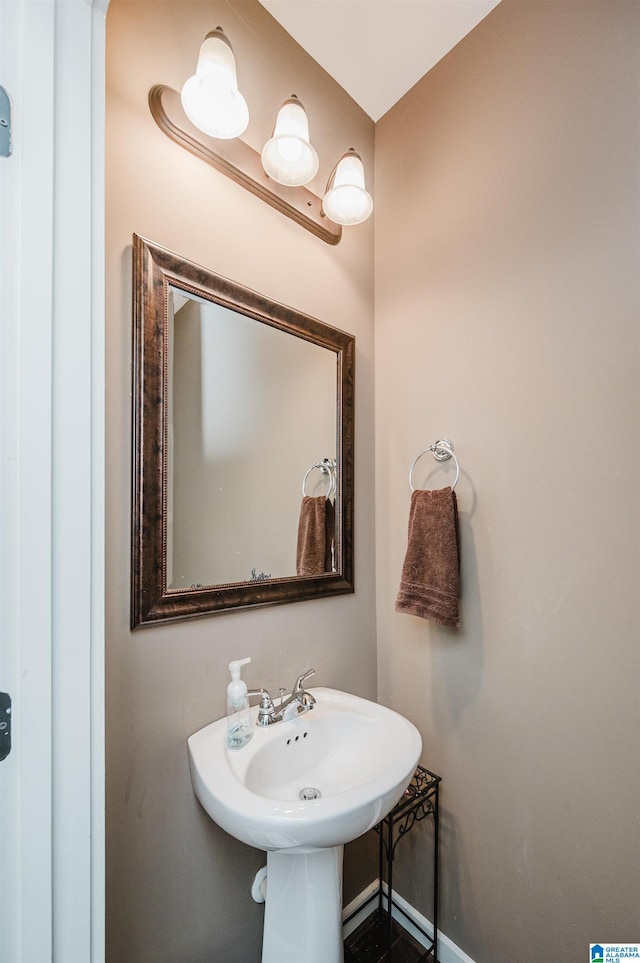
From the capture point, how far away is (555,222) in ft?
3.46

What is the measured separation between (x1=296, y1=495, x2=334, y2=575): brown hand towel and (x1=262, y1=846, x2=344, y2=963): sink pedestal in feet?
2.21

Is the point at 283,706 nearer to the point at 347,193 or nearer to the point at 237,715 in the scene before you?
the point at 237,715

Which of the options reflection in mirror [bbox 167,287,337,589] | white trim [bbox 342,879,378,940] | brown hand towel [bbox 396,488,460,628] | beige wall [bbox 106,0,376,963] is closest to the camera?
beige wall [bbox 106,0,376,963]

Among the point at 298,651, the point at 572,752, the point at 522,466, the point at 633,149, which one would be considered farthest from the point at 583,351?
the point at 298,651

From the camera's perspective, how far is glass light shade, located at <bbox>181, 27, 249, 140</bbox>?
929 mm

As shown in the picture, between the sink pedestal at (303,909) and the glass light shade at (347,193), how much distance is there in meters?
1.70

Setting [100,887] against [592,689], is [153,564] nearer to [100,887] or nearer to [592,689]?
[100,887]


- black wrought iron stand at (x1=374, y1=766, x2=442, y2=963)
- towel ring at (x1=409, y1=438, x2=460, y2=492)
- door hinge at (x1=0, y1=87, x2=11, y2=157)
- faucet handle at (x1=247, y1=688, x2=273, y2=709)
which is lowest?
black wrought iron stand at (x1=374, y1=766, x2=442, y2=963)

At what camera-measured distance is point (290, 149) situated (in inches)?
42.6

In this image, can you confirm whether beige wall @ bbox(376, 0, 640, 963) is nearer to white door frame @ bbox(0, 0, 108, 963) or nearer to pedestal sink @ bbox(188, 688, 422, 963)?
pedestal sink @ bbox(188, 688, 422, 963)

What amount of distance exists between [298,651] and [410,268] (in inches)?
51.3

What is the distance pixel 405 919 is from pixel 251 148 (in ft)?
7.88

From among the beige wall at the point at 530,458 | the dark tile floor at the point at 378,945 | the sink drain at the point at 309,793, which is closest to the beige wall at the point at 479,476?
the beige wall at the point at 530,458

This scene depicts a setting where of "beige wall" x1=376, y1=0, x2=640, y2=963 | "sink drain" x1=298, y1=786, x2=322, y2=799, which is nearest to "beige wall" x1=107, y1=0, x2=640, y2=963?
"beige wall" x1=376, y1=0, x2=640, y2=963
